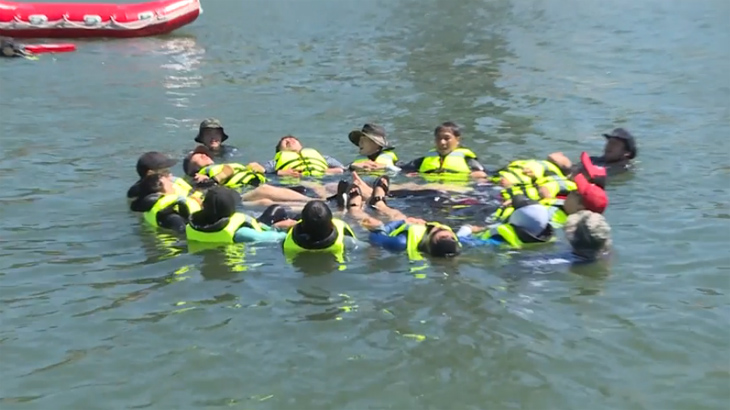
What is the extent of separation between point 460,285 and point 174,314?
97.2 inches

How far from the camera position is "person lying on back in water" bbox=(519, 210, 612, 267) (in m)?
7.82

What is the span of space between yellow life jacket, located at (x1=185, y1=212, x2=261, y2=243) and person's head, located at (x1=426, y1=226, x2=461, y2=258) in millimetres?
1828

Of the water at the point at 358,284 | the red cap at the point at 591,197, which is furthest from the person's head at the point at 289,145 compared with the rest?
the red cap at the point at 591,197

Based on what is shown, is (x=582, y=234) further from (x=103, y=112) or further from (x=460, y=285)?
(x=103, y=112)

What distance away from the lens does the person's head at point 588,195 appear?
833cm

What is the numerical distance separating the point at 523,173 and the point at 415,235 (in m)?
2.53

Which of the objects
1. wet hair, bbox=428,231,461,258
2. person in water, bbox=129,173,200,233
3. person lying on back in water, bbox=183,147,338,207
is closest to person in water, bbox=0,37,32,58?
person lying on back in water, bbox=183,147,338,207

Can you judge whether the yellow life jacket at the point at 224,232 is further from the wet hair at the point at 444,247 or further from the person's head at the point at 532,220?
the person's head at the point at 532,220

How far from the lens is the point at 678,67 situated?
65.1ft

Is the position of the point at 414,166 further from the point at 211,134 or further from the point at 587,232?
the point at 587,232

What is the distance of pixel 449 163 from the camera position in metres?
11.0

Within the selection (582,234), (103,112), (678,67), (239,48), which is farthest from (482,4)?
(582,234)

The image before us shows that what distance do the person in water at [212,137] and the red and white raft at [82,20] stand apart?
14913 mm

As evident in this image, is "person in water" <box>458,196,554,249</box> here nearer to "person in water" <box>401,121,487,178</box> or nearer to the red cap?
the red cap
